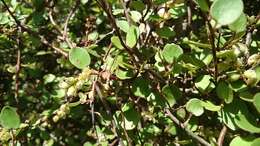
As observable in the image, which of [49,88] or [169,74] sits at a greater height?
[169,74]

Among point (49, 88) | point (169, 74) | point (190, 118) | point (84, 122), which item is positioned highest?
point (169, 74)

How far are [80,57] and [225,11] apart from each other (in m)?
0.42

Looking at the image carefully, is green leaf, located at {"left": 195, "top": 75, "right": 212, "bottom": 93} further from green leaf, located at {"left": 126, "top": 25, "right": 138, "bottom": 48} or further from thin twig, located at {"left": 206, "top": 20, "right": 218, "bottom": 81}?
green leaf, located at {"left": 126, "top": 25, "right": 138, "bottom": 48}

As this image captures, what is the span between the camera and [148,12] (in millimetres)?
1295

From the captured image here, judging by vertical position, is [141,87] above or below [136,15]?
below

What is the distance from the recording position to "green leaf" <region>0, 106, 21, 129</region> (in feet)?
3.80

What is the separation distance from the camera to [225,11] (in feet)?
2.67

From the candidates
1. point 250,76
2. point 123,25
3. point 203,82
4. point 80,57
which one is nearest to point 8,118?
point 80,57

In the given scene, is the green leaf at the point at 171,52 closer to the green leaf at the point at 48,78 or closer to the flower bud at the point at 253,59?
the flower bud at the point at 253,59

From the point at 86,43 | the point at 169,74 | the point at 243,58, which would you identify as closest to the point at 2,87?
the point at 86,43

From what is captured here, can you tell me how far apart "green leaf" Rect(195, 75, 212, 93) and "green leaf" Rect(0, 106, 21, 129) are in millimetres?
425

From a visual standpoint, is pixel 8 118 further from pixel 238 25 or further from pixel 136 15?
pixel 238 25

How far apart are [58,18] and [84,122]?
16.0 inches

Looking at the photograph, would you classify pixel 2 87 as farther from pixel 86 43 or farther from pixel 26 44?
pixel 86 43
